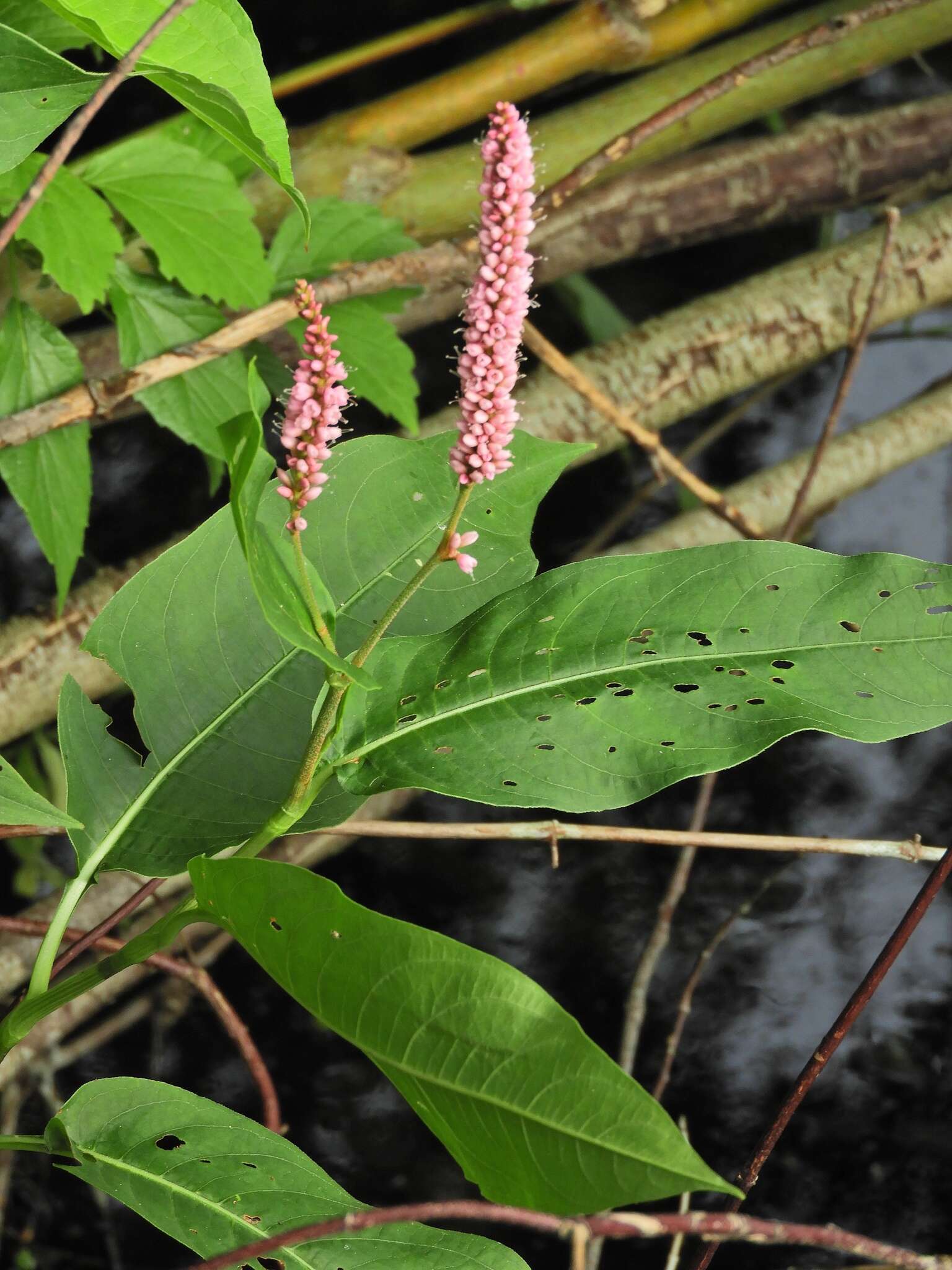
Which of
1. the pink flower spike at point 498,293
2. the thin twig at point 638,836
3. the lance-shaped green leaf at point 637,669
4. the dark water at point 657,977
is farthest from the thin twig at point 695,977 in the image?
the pink flower spike at point 498,293

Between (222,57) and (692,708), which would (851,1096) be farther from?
(222,57)

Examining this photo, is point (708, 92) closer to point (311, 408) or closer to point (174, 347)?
point (174, 347)

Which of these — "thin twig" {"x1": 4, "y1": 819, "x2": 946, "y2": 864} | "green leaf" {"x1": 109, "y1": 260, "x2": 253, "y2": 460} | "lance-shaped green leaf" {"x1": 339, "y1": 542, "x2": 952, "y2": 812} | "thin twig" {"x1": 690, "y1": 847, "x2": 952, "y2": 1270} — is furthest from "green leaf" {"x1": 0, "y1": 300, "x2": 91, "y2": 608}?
"thin twig" {"x1": 690, "y1": 847, "x2": 952, "y2": 1270}

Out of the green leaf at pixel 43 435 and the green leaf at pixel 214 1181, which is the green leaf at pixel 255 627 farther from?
the green leaf at pixel 43 435

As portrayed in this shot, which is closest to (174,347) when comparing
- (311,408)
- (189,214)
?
(189,214)

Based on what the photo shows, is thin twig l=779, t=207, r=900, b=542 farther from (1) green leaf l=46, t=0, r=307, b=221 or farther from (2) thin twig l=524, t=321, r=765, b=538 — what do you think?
(1) green leaf l=46, t=0, r=307, b=221

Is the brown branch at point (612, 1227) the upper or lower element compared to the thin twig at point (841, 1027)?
upper
